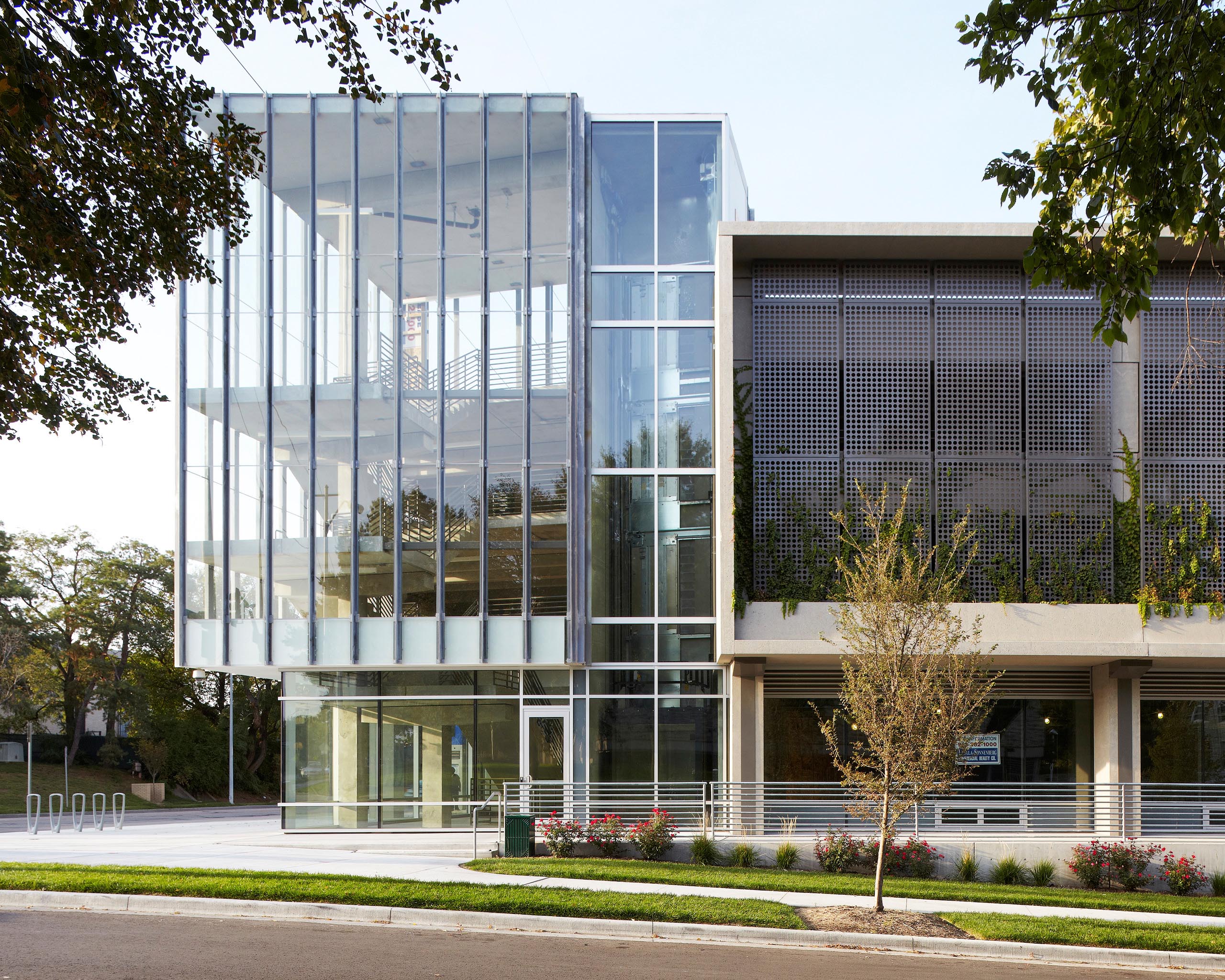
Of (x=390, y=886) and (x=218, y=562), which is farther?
(x=218, y=562)

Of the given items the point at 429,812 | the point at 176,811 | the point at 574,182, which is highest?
the point at 574,182

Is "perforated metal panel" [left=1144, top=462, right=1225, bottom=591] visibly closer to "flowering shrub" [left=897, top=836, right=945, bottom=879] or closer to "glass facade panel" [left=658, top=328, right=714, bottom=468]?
"flowering shrub" [left=897, top=836, right=945, bottom=879]

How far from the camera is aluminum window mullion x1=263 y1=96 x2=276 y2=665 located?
24062 millimetres

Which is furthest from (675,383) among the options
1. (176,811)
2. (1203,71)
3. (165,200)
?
(176,811)

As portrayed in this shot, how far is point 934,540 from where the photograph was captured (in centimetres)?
2325

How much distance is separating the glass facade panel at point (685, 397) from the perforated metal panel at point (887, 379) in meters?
2.91

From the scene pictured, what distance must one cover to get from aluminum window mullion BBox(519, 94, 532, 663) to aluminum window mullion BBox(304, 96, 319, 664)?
14.4 ft

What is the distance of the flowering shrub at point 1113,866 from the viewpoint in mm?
19453

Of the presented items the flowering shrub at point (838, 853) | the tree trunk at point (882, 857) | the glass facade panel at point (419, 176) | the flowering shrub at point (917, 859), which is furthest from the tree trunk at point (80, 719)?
the tree trunk at point (882, 857)

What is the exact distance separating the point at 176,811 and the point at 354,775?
92.4 ft

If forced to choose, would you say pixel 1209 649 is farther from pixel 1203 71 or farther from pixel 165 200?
pixel 165 200

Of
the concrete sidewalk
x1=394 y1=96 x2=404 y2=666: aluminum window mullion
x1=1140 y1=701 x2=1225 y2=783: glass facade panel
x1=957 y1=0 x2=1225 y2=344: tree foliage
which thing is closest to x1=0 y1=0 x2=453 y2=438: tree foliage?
x1=957 y1=0 x2=1225 y2=344: tree foliage

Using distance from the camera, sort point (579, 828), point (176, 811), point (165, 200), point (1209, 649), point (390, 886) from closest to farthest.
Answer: point (165, 200) → point (390, 886) → point (579, 828) → point (1209, 649) → point (176, 811)

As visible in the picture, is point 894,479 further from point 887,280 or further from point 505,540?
point 505,540
